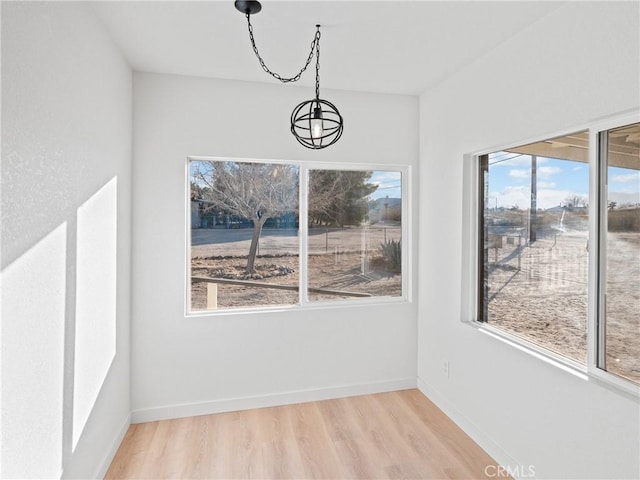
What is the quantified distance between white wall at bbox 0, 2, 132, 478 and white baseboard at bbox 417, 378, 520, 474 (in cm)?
240

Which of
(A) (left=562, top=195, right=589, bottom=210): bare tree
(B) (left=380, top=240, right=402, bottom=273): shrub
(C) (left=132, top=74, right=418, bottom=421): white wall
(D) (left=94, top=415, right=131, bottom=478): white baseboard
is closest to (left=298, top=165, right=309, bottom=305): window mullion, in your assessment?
(C) (left=132, top=74, right=418, bottom=421): white wall

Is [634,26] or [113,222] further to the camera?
[113,222]

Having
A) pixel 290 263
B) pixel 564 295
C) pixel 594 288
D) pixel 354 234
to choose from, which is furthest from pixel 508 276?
pixel 290 263

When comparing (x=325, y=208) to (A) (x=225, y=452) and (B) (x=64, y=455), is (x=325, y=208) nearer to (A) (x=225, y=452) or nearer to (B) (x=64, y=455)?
(A) (x=225, y=452)

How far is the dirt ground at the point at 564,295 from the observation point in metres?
1.76

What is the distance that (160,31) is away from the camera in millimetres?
2271

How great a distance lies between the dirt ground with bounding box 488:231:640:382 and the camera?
1756 mm

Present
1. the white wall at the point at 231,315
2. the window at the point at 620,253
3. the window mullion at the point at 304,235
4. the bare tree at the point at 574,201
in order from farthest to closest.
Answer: the window mullion at the point at 304,235 → the white wall at the point at 231,315 → the bare tree at the point at 574,201 → the window at the point at 620,253

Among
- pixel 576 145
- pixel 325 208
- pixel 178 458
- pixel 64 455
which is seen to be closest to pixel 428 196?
pixel 325 208

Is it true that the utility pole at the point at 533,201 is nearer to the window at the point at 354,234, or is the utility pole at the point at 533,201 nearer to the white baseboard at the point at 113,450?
the window at the point at 354,234

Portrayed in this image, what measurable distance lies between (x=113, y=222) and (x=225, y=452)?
66.0 inches

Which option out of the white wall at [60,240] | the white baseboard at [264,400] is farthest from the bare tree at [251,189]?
the white baseboard at [264,400]

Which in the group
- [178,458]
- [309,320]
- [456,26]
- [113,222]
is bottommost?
[178,458]

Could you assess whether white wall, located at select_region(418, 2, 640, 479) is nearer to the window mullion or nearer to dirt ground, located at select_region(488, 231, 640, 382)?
dirt ground, located at select_region(488, 231, 640, 382)
